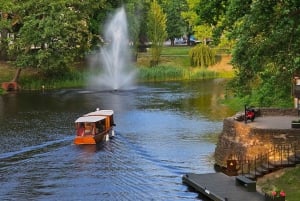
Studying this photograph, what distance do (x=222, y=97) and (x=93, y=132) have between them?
1102 inches

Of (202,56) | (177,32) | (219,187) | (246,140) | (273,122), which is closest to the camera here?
(219,187)

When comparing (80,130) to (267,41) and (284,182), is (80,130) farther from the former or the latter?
(267,41)

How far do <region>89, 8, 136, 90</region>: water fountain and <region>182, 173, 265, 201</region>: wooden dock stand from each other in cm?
5015

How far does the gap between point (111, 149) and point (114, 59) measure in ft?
161

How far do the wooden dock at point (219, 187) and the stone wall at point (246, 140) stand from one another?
219cm

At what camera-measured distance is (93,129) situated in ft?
145

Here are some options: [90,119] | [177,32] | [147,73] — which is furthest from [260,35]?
[177,32]

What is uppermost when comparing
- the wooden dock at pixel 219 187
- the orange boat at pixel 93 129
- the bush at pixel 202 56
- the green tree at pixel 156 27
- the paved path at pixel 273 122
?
the green tree at pixel 156 27

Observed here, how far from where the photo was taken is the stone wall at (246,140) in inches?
1278

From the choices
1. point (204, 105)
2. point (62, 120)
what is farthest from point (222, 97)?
point (62, 120)

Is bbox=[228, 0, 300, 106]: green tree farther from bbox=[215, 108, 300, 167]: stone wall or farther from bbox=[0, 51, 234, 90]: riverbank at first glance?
bbox=[0, 51, 234, 90]: riverbank

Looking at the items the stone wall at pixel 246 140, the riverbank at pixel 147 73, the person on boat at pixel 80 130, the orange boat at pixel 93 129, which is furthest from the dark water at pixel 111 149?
the riverbank at pixel 147 73

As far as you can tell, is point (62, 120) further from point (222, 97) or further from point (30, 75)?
point (30, 75)

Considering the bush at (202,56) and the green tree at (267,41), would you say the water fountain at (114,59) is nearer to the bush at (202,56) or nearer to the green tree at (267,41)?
the bush at (202,56)
